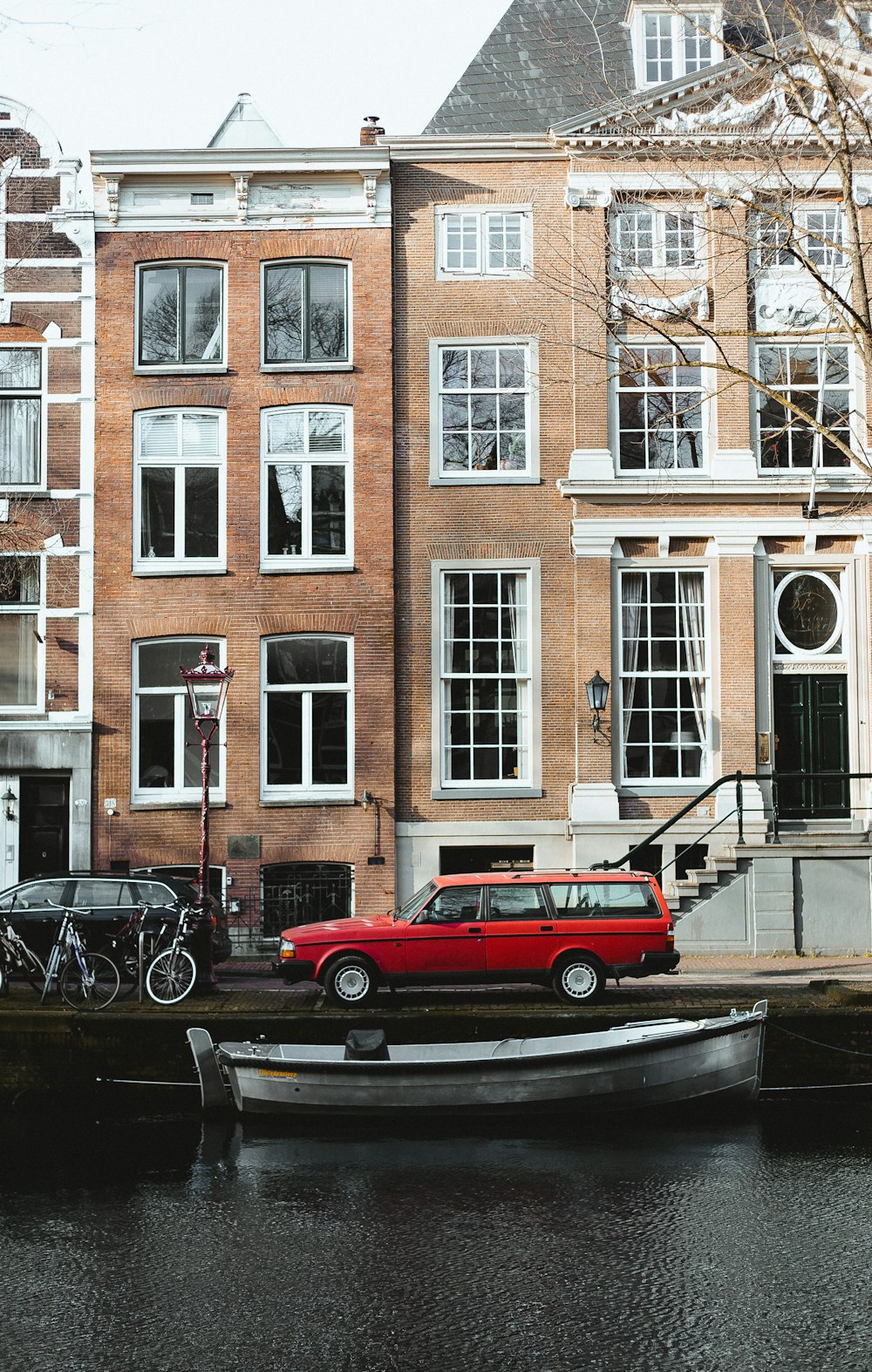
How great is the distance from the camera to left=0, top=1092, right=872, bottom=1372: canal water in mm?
9250

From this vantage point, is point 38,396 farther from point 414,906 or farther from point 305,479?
point 414,906

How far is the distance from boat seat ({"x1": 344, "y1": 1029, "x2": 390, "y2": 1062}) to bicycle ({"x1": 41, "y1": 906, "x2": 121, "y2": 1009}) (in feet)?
10.6

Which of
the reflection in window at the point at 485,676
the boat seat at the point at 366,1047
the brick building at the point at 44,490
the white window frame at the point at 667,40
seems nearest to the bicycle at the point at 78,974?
the boat seat at the point at 366,1047

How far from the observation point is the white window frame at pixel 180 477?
2455 centimetres

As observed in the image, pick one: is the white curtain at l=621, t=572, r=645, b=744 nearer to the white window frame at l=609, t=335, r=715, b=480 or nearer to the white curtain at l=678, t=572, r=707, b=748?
Answer: the white curtain at l=678, t=572, r=707, b=748

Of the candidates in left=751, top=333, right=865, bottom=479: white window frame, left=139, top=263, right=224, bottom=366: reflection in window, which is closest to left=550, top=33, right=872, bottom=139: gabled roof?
left=751, top=333, right=865, bottom=479: white window frame

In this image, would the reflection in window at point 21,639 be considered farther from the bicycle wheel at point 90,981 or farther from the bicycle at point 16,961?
the bicycle wheel at point 90,981

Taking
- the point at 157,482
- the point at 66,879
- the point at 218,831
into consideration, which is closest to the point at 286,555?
the point at 157,482

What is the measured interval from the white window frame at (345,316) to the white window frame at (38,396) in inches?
147

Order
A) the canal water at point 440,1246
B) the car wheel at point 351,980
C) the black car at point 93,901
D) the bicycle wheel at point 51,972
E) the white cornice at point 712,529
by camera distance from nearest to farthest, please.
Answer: the canal water at point 440,1246, the bicycle wheel at point 51,972, the car wheel at point 351,980, the black car at point 93,901, the white cornice at point 712,529

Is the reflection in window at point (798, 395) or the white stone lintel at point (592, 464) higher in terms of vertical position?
the reflection in window at point (798, 395)

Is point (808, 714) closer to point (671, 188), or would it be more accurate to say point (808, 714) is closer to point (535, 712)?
point (535, 712)

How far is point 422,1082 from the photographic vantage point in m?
14.7

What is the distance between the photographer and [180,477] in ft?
81.0
